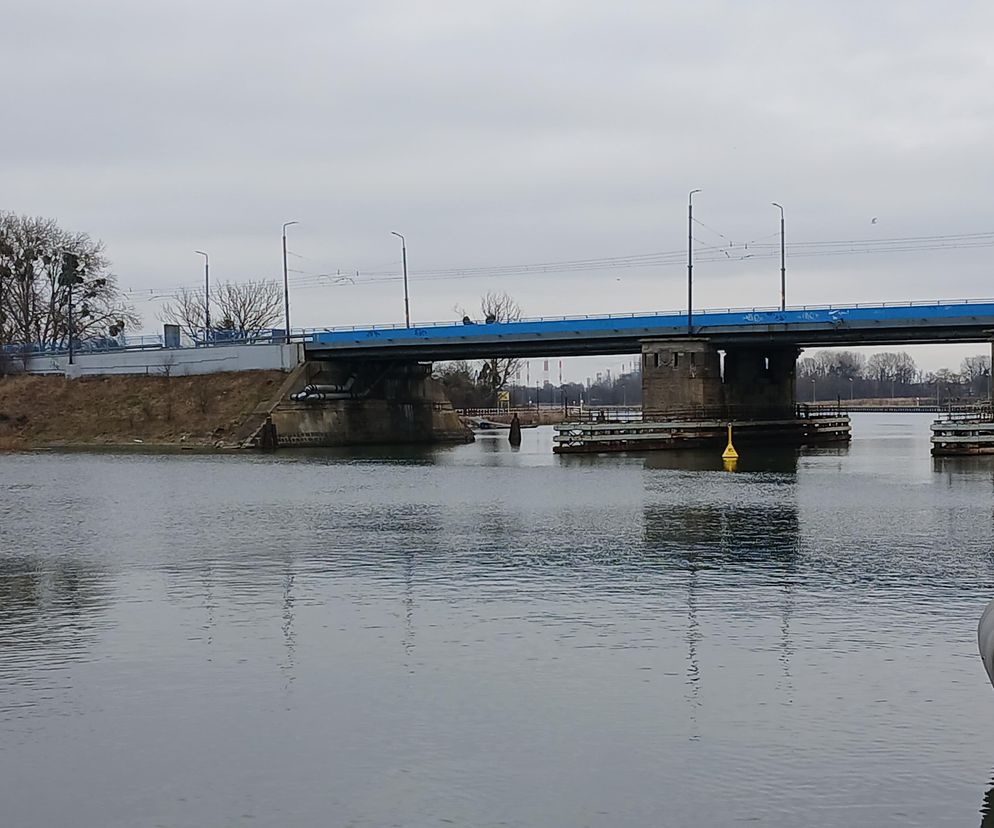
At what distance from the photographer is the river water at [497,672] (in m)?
11.4

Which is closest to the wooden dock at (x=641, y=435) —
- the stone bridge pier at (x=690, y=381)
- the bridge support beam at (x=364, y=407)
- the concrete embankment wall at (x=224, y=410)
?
the stone bridge pier at (x=690, y=381)

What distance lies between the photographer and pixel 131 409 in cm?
8756

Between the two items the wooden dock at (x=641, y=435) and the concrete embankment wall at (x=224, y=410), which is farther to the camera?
the concrete embankment wall at (x=224, y=410)

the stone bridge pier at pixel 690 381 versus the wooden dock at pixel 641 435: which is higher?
the stone bridge pier at pixel 690 381

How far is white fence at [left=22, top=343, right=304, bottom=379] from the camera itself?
285 feet

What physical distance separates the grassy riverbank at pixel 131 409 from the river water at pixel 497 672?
50.6 m

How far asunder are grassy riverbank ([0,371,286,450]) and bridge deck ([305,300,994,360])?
6.40 meters

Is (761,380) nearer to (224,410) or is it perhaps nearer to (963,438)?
(963,438)

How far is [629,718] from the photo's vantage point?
44.7 ft

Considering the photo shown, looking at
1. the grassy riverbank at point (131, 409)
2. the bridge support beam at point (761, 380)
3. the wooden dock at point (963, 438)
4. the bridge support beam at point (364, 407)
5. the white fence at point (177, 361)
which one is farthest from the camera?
the white fence at point (177, 361)

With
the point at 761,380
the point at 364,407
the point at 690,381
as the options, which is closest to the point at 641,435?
the point at 690,381

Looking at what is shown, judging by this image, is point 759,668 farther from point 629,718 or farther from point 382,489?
point 382,489

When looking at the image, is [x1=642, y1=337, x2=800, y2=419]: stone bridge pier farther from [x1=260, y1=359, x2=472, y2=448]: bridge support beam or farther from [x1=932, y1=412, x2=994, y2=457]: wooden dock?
[x1=260, y1=359, x2=472, y2=448]: bridge support beam

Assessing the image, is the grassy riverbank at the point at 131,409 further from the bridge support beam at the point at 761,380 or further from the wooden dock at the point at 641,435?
the bridge support beam at the point at 761,380
